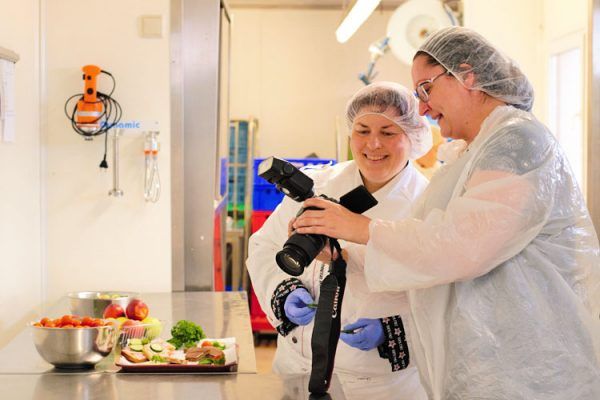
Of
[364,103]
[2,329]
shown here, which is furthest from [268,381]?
[2,329]

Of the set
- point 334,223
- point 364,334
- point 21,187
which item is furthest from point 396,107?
point 21,187

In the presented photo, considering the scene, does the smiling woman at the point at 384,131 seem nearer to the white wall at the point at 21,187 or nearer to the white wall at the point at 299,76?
the white wall at the point at 21,187

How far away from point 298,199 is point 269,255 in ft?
2.51

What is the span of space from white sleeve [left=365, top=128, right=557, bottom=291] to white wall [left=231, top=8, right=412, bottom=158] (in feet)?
19.8

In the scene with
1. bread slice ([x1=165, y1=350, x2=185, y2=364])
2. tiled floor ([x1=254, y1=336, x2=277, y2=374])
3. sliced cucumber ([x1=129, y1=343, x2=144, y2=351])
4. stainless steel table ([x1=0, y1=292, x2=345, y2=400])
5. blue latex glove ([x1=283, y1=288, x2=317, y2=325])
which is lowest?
tiled floor ([x1=254, y1=336, x2=277, y2=374])

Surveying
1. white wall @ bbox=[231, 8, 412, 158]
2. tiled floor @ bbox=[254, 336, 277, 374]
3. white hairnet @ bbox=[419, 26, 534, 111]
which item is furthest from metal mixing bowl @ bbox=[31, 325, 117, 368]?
white wall @ bbox=[231, 8, 412, 158]

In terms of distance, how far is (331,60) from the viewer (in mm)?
7719

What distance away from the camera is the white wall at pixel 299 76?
766 centimetres

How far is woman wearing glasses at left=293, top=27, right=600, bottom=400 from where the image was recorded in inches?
62.5

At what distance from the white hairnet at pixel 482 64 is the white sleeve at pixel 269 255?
2.82 feet

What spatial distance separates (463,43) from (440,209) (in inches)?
15.1

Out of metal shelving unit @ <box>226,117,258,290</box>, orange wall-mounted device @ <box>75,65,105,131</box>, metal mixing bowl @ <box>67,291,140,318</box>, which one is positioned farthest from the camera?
metal shelving unit @ <box>226,117,258,290</box>

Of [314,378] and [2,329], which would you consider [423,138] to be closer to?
[314,378]

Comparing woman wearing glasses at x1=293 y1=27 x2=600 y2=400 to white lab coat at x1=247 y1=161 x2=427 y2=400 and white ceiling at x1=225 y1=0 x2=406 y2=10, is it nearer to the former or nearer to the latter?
white lab coat at x1=247 y1=161 x2=427 y2=400
